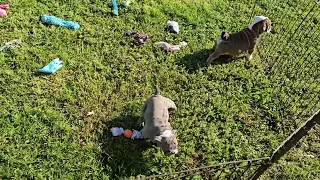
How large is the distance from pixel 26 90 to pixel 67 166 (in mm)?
1387

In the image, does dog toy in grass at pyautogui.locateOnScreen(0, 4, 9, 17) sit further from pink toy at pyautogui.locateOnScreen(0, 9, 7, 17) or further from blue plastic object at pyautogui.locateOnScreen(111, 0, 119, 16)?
blue plastic object at pyautogui.locateOnScreen(111, 0, 119, 16)

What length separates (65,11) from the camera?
6414mm

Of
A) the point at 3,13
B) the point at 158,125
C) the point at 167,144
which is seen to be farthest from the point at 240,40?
the point at 3,13

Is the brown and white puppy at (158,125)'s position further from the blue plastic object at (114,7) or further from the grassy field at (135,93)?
the blue plastic object at (114,7)

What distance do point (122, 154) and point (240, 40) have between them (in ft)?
8.56

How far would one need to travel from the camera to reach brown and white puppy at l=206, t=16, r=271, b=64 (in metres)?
5.73

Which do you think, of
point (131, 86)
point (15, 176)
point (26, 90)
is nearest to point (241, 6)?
point (131, 86)

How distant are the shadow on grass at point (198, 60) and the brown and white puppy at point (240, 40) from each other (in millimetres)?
188

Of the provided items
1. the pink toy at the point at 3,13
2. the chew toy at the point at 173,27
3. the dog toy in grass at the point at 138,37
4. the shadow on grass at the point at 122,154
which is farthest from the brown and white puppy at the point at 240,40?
the pink toy at the point at 3,13

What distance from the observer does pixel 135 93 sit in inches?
212

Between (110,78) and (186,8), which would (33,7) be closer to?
(110,78)

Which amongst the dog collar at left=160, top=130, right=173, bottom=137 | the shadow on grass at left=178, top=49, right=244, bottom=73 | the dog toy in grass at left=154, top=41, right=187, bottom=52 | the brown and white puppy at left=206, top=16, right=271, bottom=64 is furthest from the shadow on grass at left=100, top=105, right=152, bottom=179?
the brown and white puppy at left=206, top=16, right=271, bottom=64

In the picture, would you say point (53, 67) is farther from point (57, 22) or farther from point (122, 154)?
point (122, 154)

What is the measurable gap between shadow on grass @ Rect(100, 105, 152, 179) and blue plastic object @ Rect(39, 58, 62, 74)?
4.07ft
